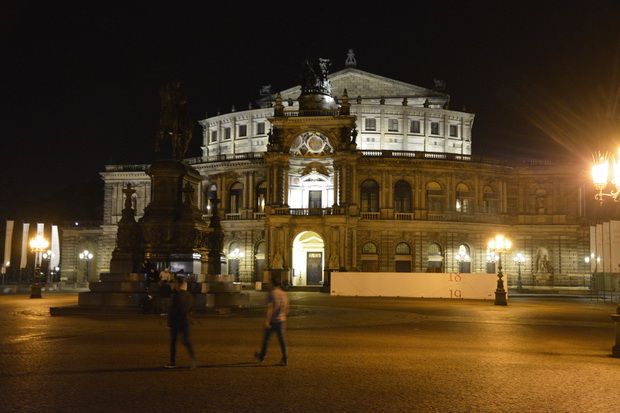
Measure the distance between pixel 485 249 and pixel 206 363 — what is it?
62.2 metres

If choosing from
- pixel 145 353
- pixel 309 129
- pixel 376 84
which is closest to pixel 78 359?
pixel 145 353

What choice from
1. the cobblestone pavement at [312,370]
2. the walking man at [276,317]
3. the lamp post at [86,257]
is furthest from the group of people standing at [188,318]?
the lamp post at [86,257]

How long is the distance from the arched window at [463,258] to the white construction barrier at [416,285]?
23330 mm

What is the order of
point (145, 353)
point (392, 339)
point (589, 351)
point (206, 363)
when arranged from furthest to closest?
point (392, 339), point (589, 351), point (145, 353), point (206, 363)

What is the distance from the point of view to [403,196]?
233ft

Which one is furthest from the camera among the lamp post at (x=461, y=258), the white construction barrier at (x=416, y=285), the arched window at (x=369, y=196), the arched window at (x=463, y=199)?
the arched window at (x=463, y=199)

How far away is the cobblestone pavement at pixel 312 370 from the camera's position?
1042 cm

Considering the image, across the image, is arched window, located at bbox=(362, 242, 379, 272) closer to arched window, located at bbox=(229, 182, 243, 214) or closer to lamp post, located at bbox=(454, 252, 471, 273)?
lamp post, located at bbox=(454, 252, 471, 273)

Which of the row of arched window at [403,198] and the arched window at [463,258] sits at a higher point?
the row of arched window at [403,198]

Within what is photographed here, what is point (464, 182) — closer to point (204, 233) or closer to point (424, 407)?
point (204, 233)

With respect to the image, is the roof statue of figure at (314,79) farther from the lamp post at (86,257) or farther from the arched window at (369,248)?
the lamp post at (86,257)

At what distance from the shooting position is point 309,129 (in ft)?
217

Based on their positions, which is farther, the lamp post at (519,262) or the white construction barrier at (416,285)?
the lamp post at (519,262)

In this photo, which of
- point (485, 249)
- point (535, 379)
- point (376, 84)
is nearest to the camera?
point (535, 379)
